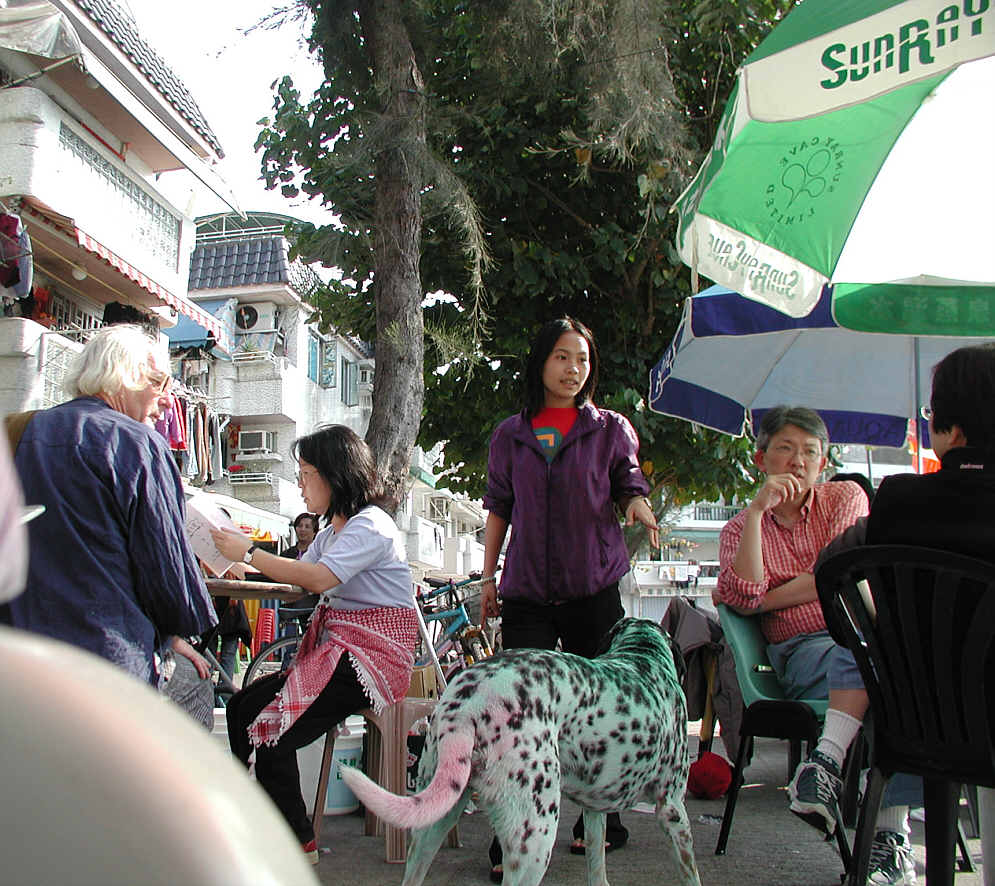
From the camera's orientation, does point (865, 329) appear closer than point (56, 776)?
No

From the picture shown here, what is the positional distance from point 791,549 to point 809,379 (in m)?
2.48

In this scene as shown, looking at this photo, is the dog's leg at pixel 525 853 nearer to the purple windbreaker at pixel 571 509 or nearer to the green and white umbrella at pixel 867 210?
A: the purple windbreaker at pixel 571 509

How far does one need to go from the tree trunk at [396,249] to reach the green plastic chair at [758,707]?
9.02ft

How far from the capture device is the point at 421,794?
206 cm

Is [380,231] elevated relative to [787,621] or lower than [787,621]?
elevated

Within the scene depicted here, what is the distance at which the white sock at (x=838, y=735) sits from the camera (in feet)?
8.66

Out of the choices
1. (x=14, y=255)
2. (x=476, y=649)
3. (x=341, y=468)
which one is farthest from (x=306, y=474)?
(x=14, y=255)

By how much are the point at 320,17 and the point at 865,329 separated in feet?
15.0

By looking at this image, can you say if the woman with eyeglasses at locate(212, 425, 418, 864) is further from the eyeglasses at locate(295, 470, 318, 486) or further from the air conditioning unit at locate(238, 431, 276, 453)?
the air conditioning unit at locate(238, 431, 276, 453)

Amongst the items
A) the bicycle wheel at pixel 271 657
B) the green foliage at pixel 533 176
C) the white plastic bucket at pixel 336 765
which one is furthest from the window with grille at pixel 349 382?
the white plastic bucket at pixel 336 765

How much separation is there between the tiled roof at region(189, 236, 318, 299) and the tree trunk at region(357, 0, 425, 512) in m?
23.4

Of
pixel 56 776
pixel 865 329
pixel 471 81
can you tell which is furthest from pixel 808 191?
pixel 471 81

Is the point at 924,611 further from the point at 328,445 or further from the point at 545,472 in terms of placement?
the point at 328,445

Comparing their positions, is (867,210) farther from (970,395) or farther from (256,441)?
(256,441)
